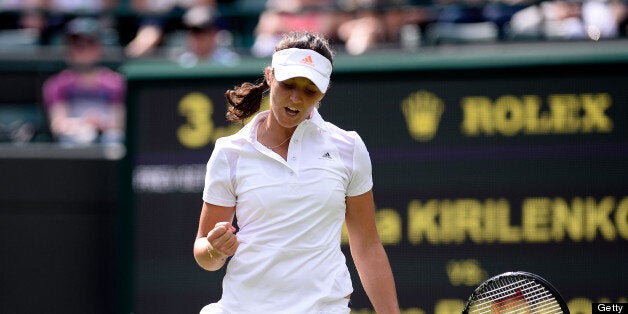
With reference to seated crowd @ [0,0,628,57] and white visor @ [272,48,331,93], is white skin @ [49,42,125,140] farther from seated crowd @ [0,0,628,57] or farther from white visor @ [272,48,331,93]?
white visor @ [272,48,331,93]

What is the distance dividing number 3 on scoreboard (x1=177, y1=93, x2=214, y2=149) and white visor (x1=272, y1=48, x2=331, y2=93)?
2108 millimetres

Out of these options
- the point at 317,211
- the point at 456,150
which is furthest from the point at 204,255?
the point at 456,150

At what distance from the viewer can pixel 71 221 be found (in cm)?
588

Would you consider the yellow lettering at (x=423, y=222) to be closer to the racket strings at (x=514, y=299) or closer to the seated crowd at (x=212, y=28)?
the seated crowd at (x=212, y=28)

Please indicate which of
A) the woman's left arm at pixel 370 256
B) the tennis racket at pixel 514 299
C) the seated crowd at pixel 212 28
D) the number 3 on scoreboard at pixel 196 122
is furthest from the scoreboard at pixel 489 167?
the woman's left arm at pixel 370 256

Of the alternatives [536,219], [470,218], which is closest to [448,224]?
[470,218]

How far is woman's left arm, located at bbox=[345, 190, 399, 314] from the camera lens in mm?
3451

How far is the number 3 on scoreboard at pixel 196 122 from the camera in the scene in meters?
5.41

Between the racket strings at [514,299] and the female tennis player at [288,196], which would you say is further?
the racket strings at [514,299]

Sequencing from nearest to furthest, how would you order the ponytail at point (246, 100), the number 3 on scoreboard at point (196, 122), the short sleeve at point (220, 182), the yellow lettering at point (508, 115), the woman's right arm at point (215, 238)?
the woman's right arm at point (215, 238) → the short sleeve at point (220, 182) → the ponytail at point (246, 100) → the yellow lettering at point (508, 115) → the number 3 on scoreboard at point (196, 122)

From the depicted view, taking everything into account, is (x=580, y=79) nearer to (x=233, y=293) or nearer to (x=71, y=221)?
(x=233, y=293)

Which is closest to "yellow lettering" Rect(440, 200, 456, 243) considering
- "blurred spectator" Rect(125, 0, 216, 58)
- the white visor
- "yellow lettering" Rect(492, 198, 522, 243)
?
"yellow lettering" Rect(492, 198, 522, 243)

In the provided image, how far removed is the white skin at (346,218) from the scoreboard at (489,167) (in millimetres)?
1657

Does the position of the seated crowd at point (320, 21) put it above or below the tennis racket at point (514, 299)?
above
